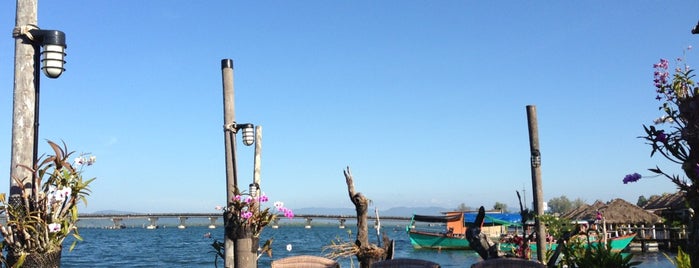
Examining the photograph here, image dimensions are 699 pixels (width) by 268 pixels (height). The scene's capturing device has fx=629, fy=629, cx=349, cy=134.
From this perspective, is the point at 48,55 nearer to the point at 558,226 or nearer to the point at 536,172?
the point at 558,226

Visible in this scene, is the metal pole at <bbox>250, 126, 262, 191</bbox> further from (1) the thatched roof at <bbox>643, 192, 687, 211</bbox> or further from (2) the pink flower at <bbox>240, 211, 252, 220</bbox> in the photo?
(1) the thatched roof at <bbox>643, 192, 687, 211</bbox>

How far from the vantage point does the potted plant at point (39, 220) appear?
4.39m

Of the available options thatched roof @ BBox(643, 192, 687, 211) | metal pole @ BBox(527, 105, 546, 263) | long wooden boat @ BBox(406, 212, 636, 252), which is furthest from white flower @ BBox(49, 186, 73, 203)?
thatched roof @ BBox(643, 192, 687, 211)

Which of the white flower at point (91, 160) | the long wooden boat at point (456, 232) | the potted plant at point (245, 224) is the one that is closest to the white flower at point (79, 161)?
the white flower at point (91, 160)

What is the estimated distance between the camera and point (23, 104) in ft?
15.4

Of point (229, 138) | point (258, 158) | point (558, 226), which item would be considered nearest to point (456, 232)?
point (258, 158)

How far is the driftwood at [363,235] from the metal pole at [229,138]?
1630mm

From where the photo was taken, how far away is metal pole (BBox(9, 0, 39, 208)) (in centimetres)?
457

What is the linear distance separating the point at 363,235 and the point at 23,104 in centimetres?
517

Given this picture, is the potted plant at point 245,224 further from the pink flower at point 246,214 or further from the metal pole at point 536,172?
the metal pole at point 536,172

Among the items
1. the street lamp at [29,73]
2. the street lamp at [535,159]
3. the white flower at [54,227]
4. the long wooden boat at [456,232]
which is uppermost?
the street lamp at [29,73]

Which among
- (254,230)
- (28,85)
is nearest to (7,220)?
(28,85)

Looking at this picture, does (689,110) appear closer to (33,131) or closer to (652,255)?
(33,131)

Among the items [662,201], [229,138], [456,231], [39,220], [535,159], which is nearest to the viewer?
[39,220]
